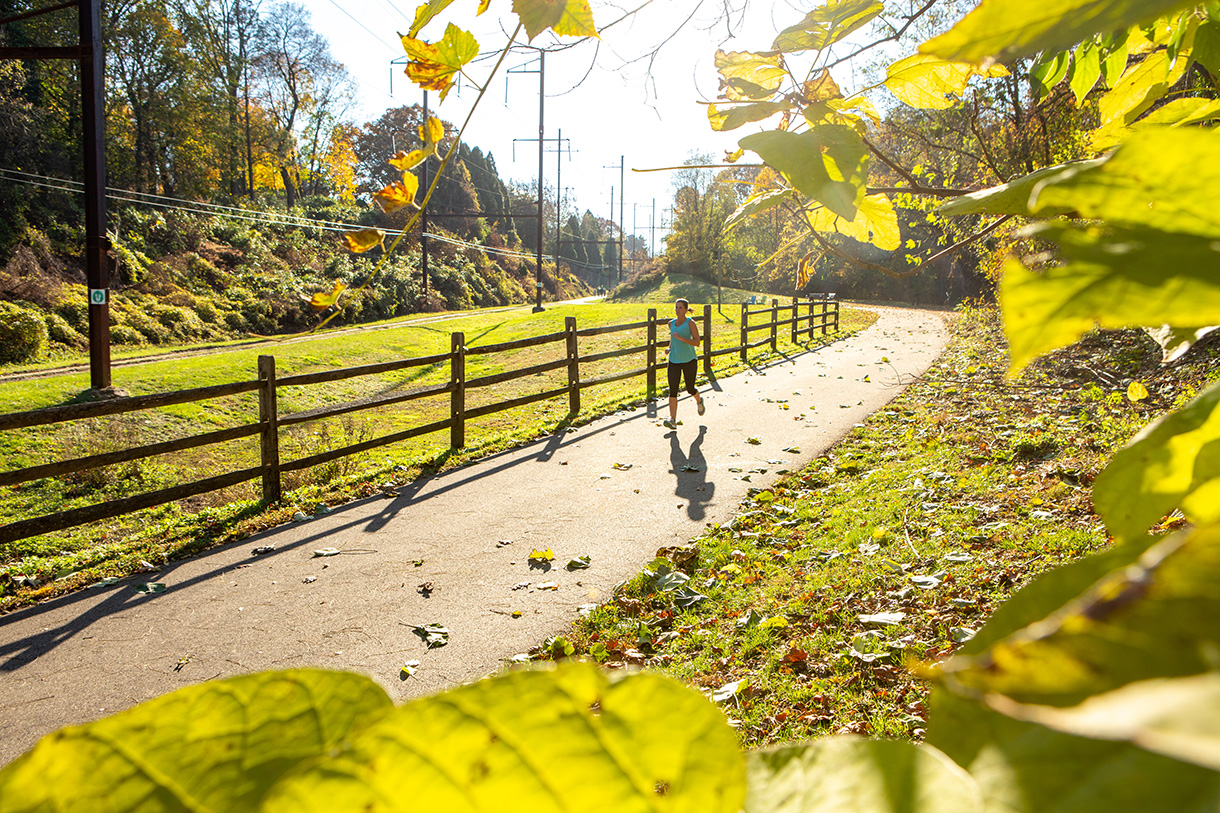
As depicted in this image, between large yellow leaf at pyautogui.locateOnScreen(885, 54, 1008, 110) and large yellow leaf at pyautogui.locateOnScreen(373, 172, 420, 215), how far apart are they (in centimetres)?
47

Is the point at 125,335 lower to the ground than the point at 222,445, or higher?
higher

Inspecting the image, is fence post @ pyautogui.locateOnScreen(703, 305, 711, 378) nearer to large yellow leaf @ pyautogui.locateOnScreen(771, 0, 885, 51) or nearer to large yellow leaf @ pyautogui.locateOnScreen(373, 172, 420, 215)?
large yellow leaf @ pyautogui.locateOnScreen(771, 0, 885, 51)

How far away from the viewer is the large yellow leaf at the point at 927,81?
2.27 feet

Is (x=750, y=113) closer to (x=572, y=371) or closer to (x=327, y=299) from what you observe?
(x=327, y=299)

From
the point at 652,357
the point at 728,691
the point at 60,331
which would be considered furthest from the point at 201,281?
the point at 728,691

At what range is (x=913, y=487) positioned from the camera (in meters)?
6.78

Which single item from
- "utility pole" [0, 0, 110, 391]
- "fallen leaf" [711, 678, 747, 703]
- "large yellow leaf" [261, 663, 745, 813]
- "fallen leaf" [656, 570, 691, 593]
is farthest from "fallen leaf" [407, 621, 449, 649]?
"utility pole" [0, 0, 110, 391]

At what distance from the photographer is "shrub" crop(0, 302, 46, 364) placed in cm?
1767

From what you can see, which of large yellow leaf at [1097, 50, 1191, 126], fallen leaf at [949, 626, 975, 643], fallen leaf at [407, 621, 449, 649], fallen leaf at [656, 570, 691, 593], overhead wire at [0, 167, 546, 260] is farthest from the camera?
overhead wire at [0, 167, 546, 260]

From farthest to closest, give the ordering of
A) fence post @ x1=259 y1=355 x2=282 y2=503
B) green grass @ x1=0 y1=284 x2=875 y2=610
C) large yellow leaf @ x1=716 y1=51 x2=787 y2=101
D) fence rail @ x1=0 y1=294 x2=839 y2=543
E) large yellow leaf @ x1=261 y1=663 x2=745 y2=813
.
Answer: fence post @ x1=259 y1=355 x2=282 y2=503 → green grass @ x1=0 y1=284 x2=875 y2=610 → fence rail @ x1=0 y1=294 x2=839 y2=543 → large yellow leaf @ x1=716 y1=51 x2=787 y2=101 → large yellow leaf @ x1=261 y1=663 x2=745 y2=813

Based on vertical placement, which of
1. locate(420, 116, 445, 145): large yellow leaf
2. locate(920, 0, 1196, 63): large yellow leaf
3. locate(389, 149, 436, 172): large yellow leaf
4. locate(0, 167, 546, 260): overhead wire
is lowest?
locate(920, 0, 1196, 63): large yellow leaf

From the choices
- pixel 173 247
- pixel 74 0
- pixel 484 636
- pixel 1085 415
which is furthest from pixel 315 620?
pixel 173 247

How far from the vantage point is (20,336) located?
Answer: 704 inches

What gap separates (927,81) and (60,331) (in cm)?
2576
